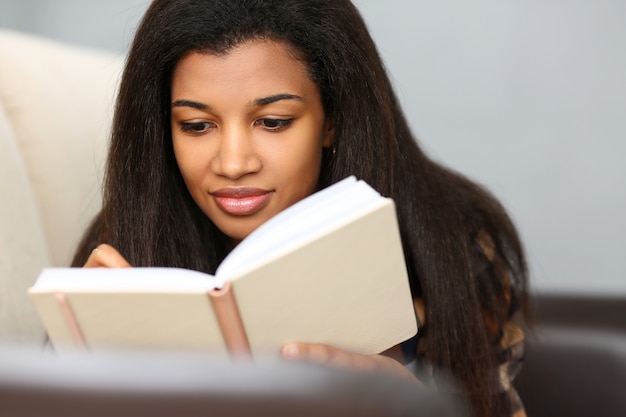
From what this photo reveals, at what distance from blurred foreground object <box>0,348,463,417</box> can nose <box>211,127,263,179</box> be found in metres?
0.39

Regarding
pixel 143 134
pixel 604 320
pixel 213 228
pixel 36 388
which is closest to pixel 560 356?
pixel 604 320

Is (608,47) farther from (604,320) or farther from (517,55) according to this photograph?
(604,320)

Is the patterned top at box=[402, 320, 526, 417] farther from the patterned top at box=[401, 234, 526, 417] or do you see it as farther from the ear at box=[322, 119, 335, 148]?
the ear at box=[322, 119, 335, 148]

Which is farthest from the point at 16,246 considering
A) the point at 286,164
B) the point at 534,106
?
the point at 534,106

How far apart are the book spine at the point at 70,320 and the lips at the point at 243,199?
0.28 meters

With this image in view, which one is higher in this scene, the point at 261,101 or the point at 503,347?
the point at 261,101

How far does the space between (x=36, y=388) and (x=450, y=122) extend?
1529 mm

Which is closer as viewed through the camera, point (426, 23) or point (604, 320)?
point (604, 320)

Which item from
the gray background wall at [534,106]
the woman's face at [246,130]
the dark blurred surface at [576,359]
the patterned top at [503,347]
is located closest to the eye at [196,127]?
the woman's face at [246,130]

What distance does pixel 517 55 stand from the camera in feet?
6.42

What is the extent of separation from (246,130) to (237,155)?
3 cm

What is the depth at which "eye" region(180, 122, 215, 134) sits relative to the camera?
1.02 m

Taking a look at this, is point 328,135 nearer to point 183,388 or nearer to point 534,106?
point 183,388

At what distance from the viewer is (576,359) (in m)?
1.43
